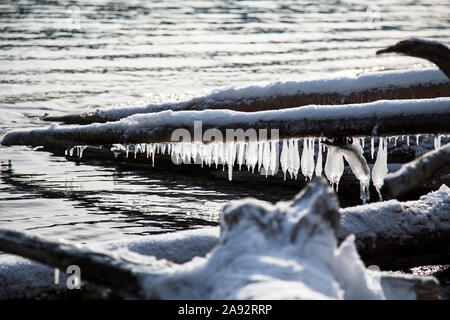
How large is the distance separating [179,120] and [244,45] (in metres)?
13.9

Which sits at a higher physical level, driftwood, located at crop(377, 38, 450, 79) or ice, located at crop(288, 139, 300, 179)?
driftwood, located at crop(377, 38, 450, 79)

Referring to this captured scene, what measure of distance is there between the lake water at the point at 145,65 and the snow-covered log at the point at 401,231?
83.9 inches

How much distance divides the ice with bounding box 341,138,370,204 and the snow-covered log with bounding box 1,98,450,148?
190mm

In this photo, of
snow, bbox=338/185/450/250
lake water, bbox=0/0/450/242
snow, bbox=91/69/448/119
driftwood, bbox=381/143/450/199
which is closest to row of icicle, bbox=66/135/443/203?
lake water, bbox=0/0/450/242

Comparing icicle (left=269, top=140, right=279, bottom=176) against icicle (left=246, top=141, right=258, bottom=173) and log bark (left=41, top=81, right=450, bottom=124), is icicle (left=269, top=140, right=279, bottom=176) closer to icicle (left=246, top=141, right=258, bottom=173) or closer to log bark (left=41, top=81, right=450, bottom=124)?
icicle (left=246, top=141, right=258, bottom=173)

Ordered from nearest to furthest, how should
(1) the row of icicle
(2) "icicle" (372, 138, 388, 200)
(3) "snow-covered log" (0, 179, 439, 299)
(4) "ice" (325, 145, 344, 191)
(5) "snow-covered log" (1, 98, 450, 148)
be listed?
(3) "snow-covered log" (0, 179, 439, 299) < (5) "snow-covered log" (1, 98, 450, 148) < (1) the row of icicle < (2) "icicle" (372, 138, 388, 200) < (4) "ice" (325, 145, 344, 191)

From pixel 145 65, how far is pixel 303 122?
1105cm

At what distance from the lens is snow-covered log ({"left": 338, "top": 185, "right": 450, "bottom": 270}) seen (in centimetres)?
554

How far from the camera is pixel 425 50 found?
493cm

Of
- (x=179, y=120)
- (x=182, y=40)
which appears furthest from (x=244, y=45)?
(x=179, y=120)

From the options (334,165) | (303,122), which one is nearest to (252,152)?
(334,165)

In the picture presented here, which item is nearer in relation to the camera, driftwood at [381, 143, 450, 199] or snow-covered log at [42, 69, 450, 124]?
driftwood at [381, 143, 450, 199]
